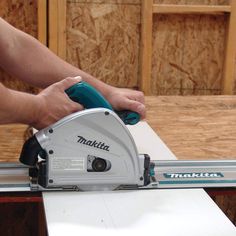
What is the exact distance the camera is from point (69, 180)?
145cm

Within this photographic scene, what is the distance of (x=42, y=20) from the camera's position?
2736mm

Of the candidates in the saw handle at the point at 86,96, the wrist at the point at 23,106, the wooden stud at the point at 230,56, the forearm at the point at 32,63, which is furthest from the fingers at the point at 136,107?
the wooden stud at the point at 230,56

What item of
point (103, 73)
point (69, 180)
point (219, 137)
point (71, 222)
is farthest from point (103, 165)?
point (103, 73)

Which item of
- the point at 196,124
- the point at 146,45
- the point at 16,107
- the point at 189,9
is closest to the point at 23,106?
the point at 16,107

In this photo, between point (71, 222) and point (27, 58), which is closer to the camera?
point (71, 222)

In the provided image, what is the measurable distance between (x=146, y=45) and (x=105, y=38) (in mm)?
227

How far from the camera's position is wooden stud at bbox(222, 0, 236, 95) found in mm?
2914

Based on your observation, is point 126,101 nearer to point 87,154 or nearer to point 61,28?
point 87,154

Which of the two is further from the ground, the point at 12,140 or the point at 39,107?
the point at 39,107

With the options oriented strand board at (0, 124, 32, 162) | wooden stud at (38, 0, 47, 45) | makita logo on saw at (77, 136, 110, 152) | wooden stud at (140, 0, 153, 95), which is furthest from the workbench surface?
wooden stud at (38, 0, 47, 45)

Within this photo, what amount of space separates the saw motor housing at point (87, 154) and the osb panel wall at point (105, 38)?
1447 millimetres

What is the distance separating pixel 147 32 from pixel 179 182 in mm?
1472

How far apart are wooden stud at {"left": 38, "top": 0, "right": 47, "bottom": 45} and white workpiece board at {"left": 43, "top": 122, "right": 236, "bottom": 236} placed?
148 centimetres

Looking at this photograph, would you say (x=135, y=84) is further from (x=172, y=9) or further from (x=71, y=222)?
(x=71, y=222)
